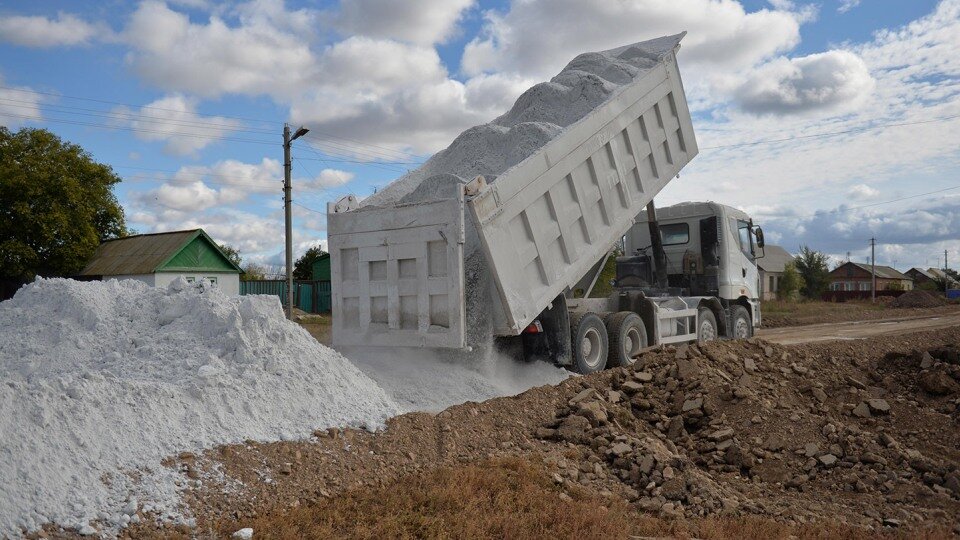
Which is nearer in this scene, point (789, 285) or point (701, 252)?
point (701, 252)

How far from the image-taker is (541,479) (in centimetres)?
539

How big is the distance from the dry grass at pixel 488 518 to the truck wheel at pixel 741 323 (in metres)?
7.96

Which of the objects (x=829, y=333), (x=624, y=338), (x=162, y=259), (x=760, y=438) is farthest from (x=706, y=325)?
(x=162, y=259)

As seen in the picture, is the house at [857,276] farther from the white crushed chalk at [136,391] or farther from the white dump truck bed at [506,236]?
the white crushed chalk at [136,391]

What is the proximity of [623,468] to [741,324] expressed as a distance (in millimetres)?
7722

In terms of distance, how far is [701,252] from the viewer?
1251 cm

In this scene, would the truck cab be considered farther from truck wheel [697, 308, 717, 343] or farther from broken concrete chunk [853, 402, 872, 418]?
broken concrete chunk [853, 402, 872, 418]

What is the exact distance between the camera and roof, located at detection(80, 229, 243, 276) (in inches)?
1162

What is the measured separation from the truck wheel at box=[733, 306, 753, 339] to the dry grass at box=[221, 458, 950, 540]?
7.96 meters

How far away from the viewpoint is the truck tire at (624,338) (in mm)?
9867

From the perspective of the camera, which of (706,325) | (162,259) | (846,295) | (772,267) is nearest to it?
(706,325)

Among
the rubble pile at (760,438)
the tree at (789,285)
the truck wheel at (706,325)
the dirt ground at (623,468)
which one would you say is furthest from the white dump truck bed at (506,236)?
the tree at (789,285)

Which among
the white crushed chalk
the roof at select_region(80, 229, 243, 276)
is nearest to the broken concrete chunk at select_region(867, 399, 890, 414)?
the white crushed chalk

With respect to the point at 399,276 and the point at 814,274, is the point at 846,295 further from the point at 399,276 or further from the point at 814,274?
the point at 399,276
